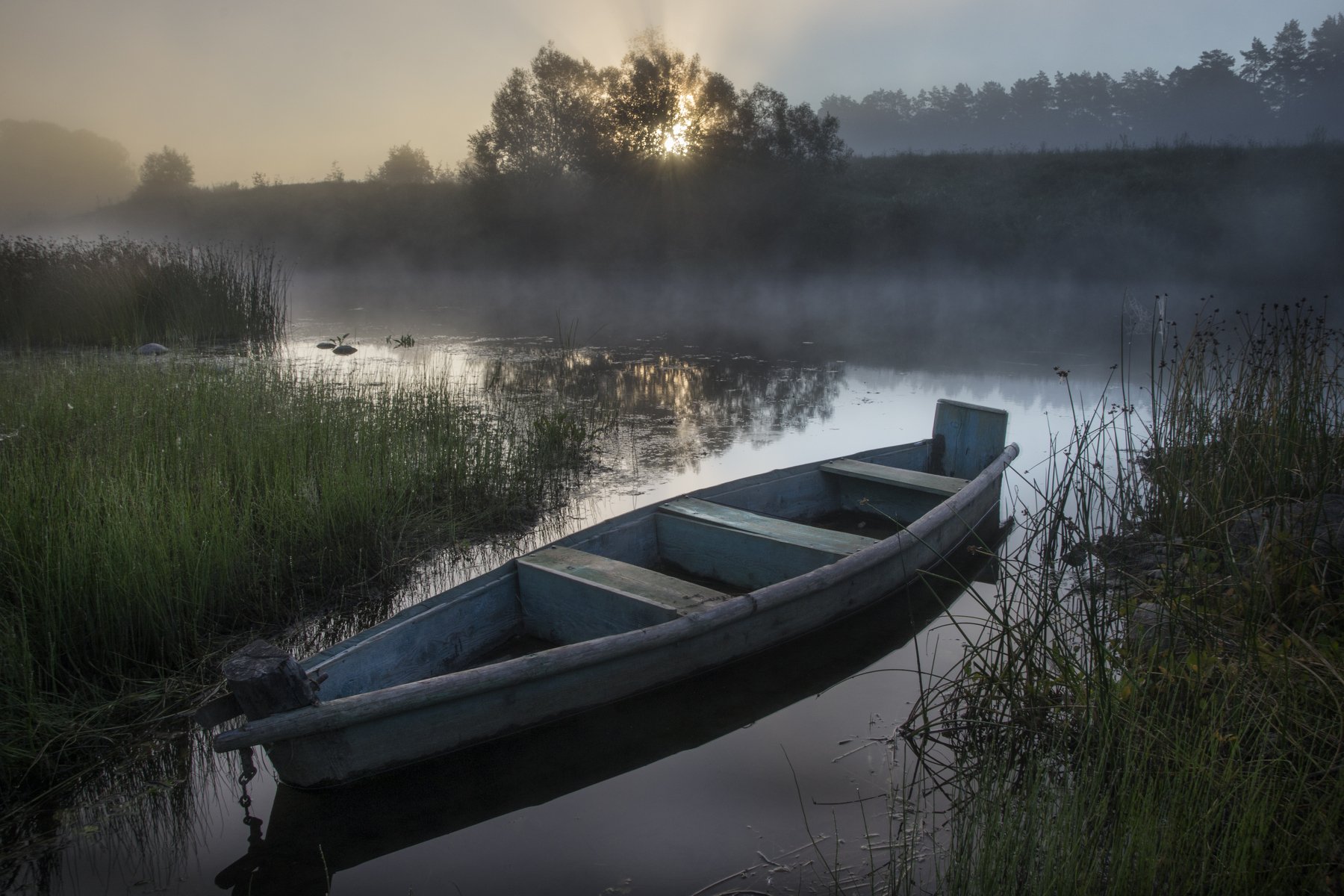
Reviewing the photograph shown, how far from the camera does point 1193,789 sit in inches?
70.4

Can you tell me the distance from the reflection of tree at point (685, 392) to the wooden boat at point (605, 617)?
173 centimetres

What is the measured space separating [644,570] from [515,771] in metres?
0.96

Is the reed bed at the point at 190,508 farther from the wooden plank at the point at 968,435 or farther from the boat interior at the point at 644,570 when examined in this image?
the wooden plank at the point at 968,435

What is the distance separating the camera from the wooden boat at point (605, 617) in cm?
228

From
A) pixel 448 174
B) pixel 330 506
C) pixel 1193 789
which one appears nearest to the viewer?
pixel 1193 789

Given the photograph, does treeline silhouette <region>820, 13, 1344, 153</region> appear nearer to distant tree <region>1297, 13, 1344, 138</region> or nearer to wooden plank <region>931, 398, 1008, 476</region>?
distant tree <region>1297, 13, 1344, 138</region>

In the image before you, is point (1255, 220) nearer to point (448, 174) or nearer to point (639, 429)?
point (639, 429)

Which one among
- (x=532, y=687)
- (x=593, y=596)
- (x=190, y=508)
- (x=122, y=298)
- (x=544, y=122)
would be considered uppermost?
(x=544, y=122)

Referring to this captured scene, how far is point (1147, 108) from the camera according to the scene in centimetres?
4541

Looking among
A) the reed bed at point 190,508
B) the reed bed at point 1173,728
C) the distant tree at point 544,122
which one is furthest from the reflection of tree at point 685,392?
the distant tree at point 544,122

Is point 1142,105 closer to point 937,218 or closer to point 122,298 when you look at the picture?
point 937,218

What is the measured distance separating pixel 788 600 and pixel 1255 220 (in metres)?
20.8

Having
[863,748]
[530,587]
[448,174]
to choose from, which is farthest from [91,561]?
[448,174]

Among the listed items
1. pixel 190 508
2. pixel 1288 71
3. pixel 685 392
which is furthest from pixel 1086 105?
pixel 190 508
